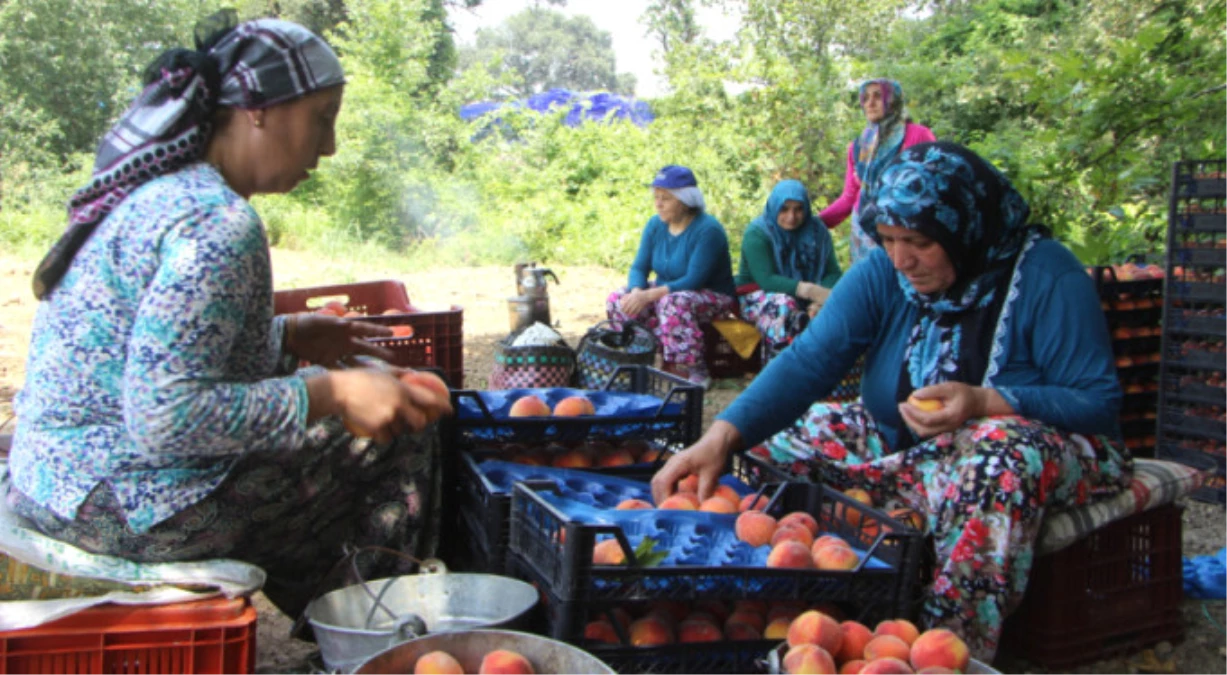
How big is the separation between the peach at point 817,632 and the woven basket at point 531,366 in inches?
127

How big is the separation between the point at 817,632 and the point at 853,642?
93mm

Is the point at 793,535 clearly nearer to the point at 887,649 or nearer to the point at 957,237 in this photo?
the point at 887,649

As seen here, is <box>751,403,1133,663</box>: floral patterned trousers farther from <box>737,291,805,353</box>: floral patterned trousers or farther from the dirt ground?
<box>737,291,805,353</box>: floral patterned trousers

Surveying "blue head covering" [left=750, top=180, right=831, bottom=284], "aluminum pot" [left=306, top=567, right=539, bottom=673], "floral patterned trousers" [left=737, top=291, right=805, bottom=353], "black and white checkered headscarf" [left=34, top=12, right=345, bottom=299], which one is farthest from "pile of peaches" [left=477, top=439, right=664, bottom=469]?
"blue head covering" [left=750, top=180, right=831, bottom=284]

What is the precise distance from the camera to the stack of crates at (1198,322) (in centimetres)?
397

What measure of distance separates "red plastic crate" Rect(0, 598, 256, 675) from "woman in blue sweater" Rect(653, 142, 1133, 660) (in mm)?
1062

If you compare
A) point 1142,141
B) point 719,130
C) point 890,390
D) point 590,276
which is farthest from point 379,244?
point 890,390

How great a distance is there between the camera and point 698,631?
2020 millimetres

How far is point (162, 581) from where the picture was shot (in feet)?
6.24

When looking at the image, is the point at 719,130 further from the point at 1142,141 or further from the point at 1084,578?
the point at 1084,578

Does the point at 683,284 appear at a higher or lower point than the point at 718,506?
higher

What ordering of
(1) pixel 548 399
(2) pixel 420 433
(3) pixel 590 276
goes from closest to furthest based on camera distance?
(2) pixel 420 433, (1) pixel 548 399, (3) pixel 590 276

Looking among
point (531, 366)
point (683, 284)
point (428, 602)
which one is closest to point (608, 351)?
point (531, 366)

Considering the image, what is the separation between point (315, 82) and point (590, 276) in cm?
979
